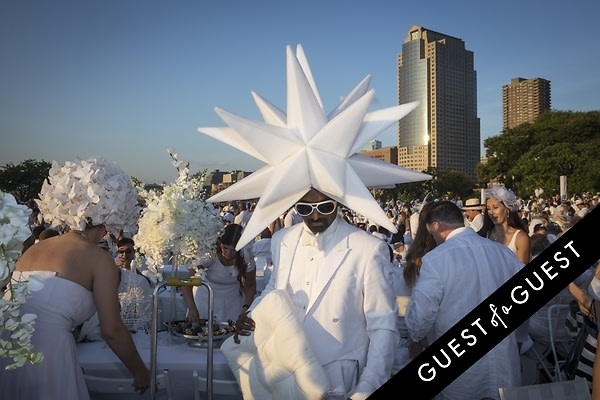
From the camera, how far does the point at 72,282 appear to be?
240 cm

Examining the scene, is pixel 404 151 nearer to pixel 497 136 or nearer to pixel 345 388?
pixel 497 136

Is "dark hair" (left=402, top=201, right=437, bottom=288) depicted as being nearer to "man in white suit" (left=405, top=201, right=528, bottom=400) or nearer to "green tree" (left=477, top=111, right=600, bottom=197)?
"man in white suit" (left=405, top=201, right=528, bottom=400)

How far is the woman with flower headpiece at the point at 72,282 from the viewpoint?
237cm

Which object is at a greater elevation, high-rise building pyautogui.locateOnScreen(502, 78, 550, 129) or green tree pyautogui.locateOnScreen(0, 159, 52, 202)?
high-rise building pyautogui.locateOnScreen(502, 78, 550, 129)

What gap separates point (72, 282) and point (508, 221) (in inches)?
166

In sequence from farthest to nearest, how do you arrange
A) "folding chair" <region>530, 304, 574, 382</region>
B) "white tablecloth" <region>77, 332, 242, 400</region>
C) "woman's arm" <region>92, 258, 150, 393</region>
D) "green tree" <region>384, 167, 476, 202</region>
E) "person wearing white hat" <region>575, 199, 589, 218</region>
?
"green tree" <region>384, 167, 476, 202</region> < "person wearing white hat" <region>575, 199, 589, 218</region> < "folding chair" <region>530, 304, 574, 382</region> < "white tablecloth" <region>77, 332, 242, 400</region> < "woman's arm" <region>92, 258, 150, 393</region>

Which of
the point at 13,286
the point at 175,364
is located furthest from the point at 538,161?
the point at 13,286

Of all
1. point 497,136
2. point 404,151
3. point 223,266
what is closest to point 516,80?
point 404,151

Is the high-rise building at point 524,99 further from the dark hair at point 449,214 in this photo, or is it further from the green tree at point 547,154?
the dark hair at point 449,214

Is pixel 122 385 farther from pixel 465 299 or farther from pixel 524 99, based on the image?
pixel 524 99

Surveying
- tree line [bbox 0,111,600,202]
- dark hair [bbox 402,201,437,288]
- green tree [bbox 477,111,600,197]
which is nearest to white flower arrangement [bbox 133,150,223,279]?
dark hair [bbox 402,201,437,288]

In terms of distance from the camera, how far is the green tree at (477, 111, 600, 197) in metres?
36.0

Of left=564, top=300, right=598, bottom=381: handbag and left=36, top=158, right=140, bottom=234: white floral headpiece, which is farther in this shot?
left=564, top=300, right=598, bottom=381: handbag

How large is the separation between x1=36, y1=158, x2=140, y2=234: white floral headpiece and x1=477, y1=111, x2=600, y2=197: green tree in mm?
36085
